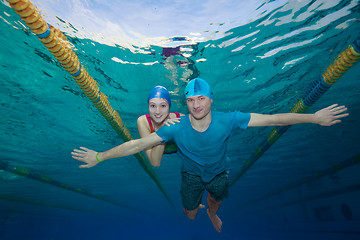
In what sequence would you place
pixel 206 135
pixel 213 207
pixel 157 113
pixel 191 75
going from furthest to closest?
pixel 191 75 < pixel 213 207 < pixel 157 113 < pixel 206 135

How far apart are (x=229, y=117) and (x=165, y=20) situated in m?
3.37

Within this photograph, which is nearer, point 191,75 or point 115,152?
point 115,152

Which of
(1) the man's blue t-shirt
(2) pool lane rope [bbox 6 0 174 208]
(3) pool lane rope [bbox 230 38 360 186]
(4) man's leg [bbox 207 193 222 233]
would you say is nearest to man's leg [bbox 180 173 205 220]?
(4) man's leg [bbox 207 193 222 233]

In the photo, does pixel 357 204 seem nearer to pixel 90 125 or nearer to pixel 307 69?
pixel 307 69

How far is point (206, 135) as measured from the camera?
3658 mm

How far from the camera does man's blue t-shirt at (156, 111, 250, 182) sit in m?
3.66

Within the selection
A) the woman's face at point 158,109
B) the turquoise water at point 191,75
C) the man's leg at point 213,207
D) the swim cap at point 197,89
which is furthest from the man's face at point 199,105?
the man's leg at point 213,207

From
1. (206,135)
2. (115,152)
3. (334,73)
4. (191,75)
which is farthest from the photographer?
(191,75)

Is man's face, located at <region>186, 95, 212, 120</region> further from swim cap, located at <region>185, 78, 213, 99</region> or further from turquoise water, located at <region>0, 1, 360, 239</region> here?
turquoise water, located at <region>0, 1, 360, 239</region>

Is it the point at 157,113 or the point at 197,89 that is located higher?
the point at 197,89

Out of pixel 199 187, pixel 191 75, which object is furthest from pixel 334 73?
pixel 199 187

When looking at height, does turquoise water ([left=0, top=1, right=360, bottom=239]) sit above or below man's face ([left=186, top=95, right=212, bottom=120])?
above

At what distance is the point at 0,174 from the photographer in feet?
53.2

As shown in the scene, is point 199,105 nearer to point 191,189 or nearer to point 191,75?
point 191,189
